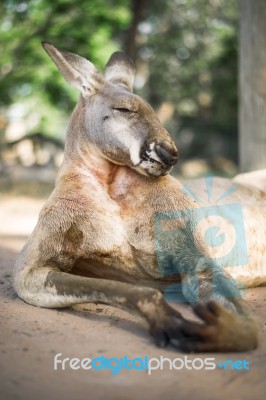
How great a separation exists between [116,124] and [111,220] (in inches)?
25.2

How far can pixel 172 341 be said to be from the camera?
2820 mm

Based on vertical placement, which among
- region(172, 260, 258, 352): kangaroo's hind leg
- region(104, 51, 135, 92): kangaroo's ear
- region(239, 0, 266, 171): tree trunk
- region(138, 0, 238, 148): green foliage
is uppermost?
region(104, 51, 135, 92): kangaroo's ear

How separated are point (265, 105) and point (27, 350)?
557cm

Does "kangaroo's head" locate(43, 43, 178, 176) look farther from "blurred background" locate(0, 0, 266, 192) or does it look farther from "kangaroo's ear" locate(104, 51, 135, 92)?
"blurred background" locate(0, 0, 266, 192)

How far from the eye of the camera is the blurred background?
12523 millimetres

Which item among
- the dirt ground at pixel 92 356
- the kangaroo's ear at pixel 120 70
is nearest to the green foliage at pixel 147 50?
the kangaroo's ear at pixel 120 70

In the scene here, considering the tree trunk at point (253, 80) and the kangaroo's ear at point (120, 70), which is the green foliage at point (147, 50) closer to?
the tree trunk at point (253, 80)

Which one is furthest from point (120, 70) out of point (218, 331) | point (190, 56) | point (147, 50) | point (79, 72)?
point (190, 56)

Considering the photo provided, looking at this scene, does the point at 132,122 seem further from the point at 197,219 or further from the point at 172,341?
the point at 172,341

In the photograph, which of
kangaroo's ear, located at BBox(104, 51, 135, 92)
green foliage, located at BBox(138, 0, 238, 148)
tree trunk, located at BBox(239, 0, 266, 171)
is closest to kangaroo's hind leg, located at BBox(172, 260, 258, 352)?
kangaroo's ear, located at BBox(104, 51, 135, 92)

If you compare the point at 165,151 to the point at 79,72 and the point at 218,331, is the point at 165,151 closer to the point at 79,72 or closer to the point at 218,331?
the point at 79,72

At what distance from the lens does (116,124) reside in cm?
376

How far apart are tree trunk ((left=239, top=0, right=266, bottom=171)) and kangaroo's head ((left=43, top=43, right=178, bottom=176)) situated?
3.78 metres

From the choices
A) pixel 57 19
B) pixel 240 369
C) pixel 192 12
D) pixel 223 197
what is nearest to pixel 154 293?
pixel 240 369
